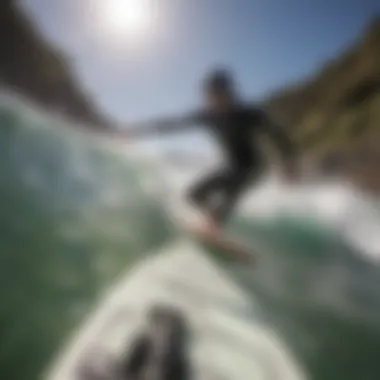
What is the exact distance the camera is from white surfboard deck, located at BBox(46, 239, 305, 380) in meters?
1.06

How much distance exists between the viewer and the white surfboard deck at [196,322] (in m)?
1.06

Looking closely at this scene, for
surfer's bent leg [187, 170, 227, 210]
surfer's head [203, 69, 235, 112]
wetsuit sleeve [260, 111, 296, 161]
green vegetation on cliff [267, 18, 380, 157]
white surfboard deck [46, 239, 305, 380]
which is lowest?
white surfboard deck [46, 239, 305, 380]

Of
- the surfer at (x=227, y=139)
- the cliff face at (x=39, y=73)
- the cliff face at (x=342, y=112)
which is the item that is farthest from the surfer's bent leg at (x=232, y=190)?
the cliff face at (x=39, y=73)

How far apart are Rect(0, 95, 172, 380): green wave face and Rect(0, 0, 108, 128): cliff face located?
31 mm

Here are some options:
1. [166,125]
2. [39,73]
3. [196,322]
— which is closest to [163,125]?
[166,125]

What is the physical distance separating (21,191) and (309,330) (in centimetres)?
50

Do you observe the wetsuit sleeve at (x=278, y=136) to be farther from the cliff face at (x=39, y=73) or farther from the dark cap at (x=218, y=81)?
the cliff face at (x=39, y=73)

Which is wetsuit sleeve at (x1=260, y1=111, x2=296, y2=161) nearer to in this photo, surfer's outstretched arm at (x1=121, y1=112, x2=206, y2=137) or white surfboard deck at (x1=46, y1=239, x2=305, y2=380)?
surfer's outstretched arm at (x1=121, y1=112, x2=206, y2=137)

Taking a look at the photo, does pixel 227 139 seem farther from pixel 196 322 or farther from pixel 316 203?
pixel 196 322

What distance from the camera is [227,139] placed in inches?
45.5

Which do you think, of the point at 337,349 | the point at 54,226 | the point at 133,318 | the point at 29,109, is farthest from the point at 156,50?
the point at 337,349

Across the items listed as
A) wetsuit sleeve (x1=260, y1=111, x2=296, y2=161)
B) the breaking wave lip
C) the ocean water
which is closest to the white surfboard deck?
the ocean water

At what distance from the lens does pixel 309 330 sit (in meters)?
1.08

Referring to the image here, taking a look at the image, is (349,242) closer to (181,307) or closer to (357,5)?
(181,307)
